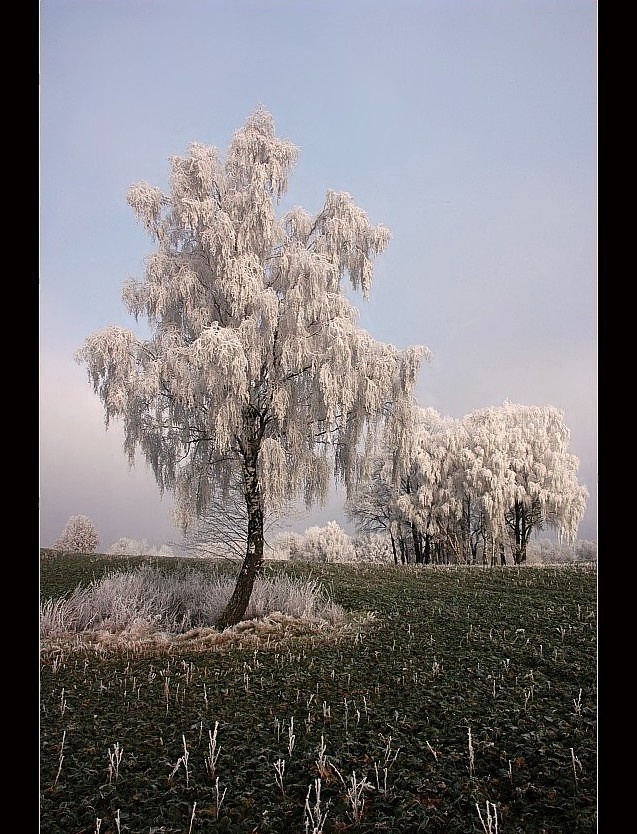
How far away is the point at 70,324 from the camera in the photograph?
286cm

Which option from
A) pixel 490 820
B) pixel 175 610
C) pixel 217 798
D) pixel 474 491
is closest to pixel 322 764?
pixel 217 798

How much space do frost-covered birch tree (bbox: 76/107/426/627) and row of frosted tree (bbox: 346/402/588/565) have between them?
0.22 metres

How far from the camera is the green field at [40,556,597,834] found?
1.96m

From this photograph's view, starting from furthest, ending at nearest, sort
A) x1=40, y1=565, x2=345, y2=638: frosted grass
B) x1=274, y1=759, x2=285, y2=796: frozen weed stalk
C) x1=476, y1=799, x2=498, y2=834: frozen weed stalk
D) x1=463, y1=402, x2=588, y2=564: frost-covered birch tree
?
x1=40, y1=565, x2=345, y2=638: frosted grass < x1=463, y1=402, x2=588, y2=564: frost-covered birch tree < x1=274, y1=759, x2=285, y2=796: frozen weed stalk < x1=476, y1=799, x2=498, y2=834: frozen weed stalk

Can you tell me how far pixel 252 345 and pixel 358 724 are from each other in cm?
153

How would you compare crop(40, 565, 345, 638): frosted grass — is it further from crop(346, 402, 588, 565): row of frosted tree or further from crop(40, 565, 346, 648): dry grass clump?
crop(346, 402, 588, 565): row of frosted tree

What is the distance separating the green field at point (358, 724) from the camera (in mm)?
1963

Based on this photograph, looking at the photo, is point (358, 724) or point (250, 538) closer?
point (358, 724)

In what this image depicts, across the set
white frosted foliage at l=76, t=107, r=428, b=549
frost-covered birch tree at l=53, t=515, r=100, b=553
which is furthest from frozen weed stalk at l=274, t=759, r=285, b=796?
frost-covered birch tree at l=53, t=515, r=100, b=553

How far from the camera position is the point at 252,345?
8.95 feet

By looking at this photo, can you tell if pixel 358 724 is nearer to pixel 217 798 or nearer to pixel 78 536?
pixel 217 798

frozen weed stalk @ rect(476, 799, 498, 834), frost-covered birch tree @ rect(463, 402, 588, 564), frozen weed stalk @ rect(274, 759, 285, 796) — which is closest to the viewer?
frozen weed stalk @ rect(476, 799, 498, 834)
